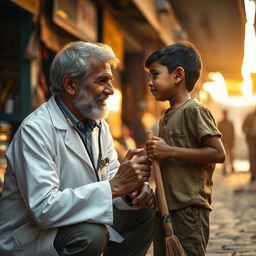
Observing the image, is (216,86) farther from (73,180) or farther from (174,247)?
(174,247)

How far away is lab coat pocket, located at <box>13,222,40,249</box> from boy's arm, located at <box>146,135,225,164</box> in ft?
2.63

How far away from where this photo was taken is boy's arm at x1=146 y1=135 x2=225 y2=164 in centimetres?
299

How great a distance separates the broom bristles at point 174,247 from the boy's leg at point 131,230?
611mm

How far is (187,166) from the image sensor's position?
10.2 feet

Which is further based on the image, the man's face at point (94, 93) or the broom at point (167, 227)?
the man's face at point (94, 93)

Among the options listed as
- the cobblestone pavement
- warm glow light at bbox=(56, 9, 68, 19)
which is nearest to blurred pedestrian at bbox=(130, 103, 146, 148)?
the cobblestone pavement

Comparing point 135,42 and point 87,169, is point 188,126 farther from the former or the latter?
point 135,42

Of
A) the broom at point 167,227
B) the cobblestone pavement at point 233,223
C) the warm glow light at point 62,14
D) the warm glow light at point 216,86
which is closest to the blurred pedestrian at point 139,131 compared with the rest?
the cobblestone pavement at point 233,223

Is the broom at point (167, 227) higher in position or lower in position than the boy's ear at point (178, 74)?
lower

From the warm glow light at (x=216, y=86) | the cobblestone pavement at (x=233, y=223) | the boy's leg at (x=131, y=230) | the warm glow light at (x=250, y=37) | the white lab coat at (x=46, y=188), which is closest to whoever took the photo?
the white lab coat at (x=46, y=188)

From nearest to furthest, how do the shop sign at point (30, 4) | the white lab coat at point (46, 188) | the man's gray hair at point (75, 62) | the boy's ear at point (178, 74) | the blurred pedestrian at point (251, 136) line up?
the white lab coat at point (46, 188)
the boy's ear at point (178, 74)
the man's gray hair at point (75, 62)
the shop sign at point (30, 4)
the blurred pedestrian at point (251, 136)

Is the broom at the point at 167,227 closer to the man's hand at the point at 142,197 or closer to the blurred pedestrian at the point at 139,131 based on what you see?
the man's hand at the point at 142,197

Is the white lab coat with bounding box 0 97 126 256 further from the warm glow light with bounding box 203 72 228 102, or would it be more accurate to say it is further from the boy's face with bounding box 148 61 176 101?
the warm glow light with bounding box 203 72 228 102

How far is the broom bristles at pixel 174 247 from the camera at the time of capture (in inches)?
116
